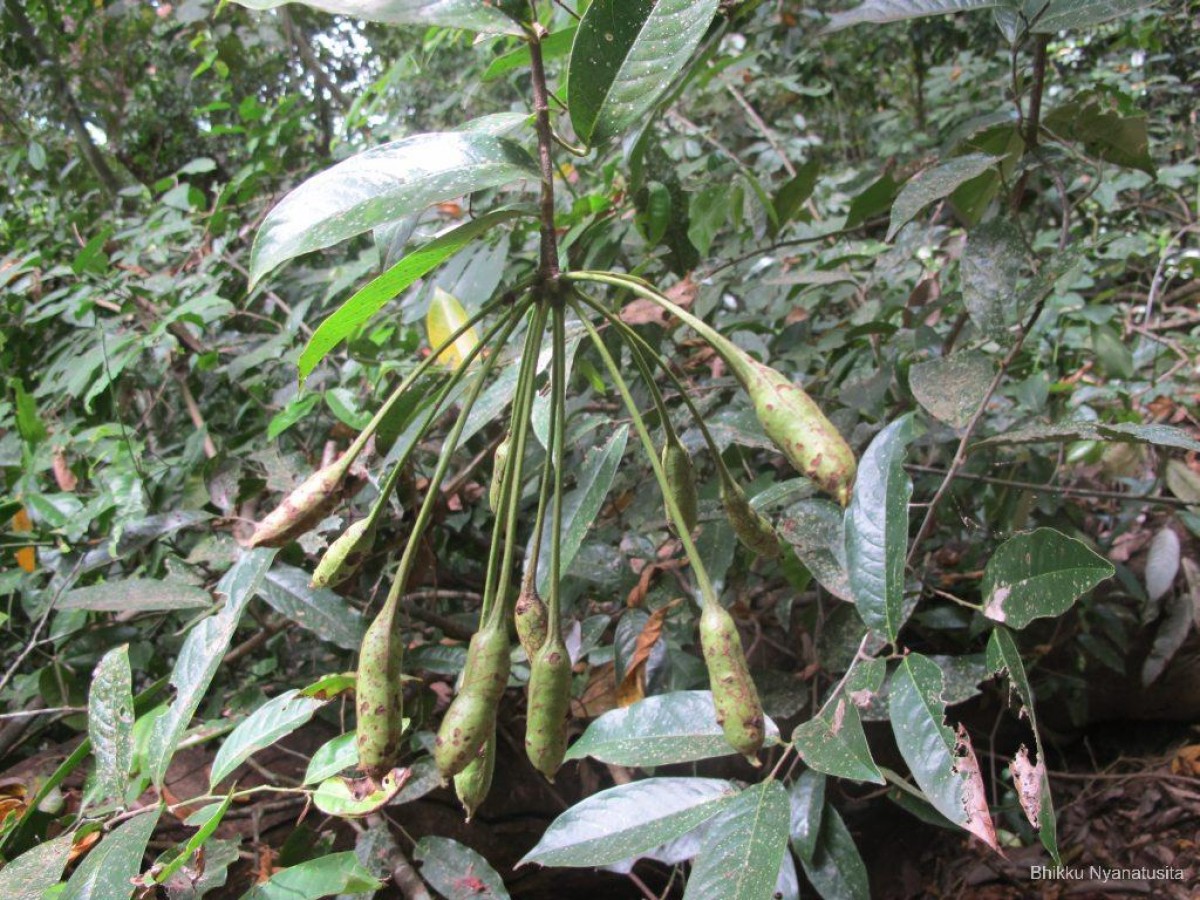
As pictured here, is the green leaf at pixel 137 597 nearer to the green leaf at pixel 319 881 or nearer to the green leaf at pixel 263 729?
the green leaf at pixel 263 729

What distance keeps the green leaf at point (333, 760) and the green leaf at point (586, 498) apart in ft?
0.86

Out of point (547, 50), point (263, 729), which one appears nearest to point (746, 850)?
point (263, 729)

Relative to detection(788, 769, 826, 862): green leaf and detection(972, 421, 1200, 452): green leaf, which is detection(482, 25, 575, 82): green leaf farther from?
detection(788, 769, 826, 862): green leaf

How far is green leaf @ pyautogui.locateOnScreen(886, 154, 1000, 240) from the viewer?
0.88 meters

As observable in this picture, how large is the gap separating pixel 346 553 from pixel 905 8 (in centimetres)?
Answer: 84

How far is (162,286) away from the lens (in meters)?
1.77

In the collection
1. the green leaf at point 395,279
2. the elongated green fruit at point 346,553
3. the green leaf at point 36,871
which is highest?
the green leaf at point 395,279

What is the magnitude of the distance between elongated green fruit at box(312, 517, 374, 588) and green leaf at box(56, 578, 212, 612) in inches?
23.3

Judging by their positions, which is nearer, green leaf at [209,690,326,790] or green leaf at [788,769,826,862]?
green leaf at [209,690,326,790]

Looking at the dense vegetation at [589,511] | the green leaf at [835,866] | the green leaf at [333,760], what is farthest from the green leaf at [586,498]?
the green leaf at [835,866]

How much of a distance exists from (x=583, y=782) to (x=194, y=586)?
674 millimetres

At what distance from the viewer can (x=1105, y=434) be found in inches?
33.6

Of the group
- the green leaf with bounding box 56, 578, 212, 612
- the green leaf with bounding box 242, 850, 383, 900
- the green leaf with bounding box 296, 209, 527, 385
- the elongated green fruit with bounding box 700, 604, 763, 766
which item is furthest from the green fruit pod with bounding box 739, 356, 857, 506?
the green leaf with bounding box 56, 578, 212, 612

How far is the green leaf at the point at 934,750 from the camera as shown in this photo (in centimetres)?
65
